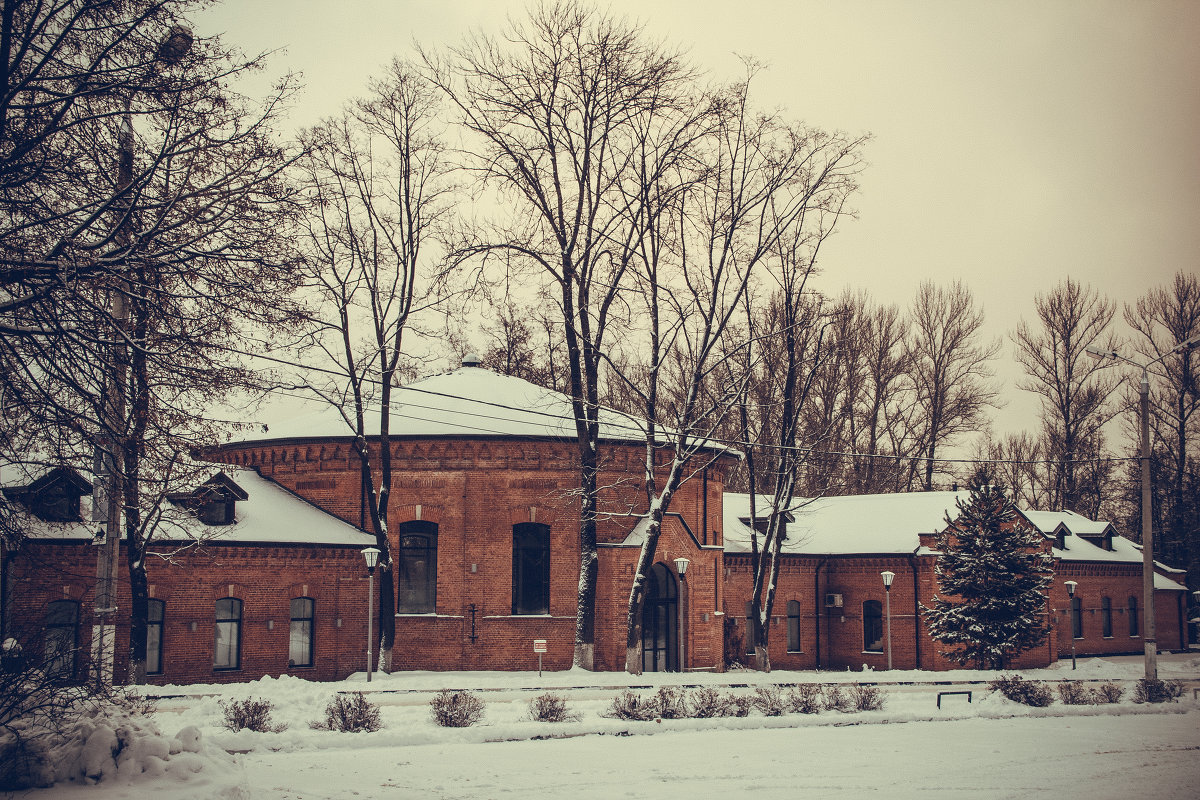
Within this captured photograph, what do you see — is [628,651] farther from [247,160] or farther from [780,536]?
[247,160]

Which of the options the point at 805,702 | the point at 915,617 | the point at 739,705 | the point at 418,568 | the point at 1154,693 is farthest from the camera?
the point at 915,617

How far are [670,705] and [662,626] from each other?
40.6 feet

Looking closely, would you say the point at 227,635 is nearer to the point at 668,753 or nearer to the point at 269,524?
the point at 269,524

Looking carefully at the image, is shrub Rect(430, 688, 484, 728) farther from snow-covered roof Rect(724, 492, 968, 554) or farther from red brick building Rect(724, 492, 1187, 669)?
snow-covered roof Rect(724, 492, 968, 554)

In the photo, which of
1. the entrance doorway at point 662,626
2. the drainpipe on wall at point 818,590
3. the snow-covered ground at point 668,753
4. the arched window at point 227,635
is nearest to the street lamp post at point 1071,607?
the drainpipe on wall at point 818,590

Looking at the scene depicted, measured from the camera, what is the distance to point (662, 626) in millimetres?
30547

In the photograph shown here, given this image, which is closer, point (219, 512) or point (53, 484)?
point (53, 484)

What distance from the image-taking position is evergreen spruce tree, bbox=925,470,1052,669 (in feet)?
105

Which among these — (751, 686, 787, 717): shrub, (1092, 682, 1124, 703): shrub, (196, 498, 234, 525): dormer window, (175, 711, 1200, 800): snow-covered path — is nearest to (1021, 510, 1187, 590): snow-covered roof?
(1092, 682, 1124, 703): shrub

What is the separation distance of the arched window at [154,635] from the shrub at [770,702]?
15016 millimetres

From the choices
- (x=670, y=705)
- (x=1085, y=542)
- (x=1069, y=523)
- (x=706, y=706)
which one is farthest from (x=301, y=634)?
(x=1069, y=523)

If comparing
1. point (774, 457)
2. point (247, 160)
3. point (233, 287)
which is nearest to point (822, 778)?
point (233, 287)

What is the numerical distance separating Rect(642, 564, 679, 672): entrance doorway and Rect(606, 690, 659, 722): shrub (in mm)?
11961

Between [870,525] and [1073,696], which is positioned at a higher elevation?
[870,525]
